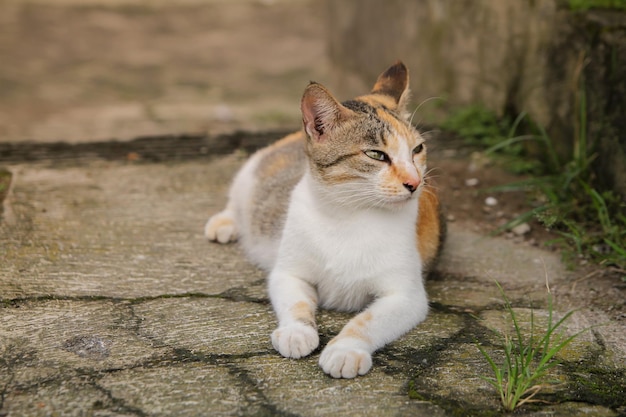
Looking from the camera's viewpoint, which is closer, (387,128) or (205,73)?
(387,128)

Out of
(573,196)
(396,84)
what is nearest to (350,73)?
(573,196)

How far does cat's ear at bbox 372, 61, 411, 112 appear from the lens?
3474 mm

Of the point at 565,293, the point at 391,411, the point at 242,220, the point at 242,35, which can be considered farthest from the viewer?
the point at 242,35

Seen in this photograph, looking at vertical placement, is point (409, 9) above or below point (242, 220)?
above

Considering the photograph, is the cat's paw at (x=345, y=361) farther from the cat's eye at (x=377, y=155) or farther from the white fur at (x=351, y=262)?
the cat's eye at (x=377, y=155)

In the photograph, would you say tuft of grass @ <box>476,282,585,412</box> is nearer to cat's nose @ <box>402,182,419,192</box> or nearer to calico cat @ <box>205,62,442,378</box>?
calico cat @ <box>205,62,442,378</box>

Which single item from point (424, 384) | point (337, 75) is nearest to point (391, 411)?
point (424, 384)

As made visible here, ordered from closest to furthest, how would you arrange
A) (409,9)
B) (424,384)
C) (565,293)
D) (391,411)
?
1. (391,411)
2. (424,384)
3. (565,293)
4. (409,9)

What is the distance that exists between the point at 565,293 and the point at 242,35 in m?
7.66

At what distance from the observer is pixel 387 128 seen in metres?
3.07

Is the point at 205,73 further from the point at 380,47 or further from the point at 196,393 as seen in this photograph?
the point at 196,393

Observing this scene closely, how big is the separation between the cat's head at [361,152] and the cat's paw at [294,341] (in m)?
0.61

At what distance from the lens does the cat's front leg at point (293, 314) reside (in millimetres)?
2830

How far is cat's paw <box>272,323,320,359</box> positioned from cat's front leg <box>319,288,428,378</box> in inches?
3.3
